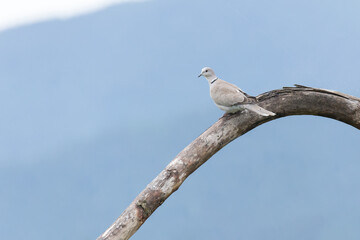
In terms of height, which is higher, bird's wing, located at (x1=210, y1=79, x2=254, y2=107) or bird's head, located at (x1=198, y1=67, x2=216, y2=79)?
bird's head, located at (x1=198, y1=67, x2=216, y2=79)

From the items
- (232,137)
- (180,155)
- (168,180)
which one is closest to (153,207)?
(168,180)

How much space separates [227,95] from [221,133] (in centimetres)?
38

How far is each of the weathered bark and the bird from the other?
0.14 metres

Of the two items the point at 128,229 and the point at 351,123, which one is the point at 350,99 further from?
the point at 128,229

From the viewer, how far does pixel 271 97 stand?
5.12 m

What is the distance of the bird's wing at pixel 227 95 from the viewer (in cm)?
481

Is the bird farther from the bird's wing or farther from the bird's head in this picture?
the bird's head

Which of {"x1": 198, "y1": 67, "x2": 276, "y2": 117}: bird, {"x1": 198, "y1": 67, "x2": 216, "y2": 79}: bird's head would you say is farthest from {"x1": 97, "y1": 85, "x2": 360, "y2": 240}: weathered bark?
{"x1": 198, "y1": 67, "x2": 216, "y2": 79}: bird's head

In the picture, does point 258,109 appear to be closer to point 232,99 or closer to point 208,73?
point 232,99

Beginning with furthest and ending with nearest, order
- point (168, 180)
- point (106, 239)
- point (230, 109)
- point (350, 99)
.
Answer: point (350, 99) → point (230, 109) → point (168, 180) → point (106, 239)

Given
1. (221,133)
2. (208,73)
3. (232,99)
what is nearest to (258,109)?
(232,99)

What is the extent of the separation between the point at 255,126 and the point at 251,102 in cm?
37

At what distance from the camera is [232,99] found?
15.8 ft

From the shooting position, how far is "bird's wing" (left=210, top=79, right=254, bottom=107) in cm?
481
